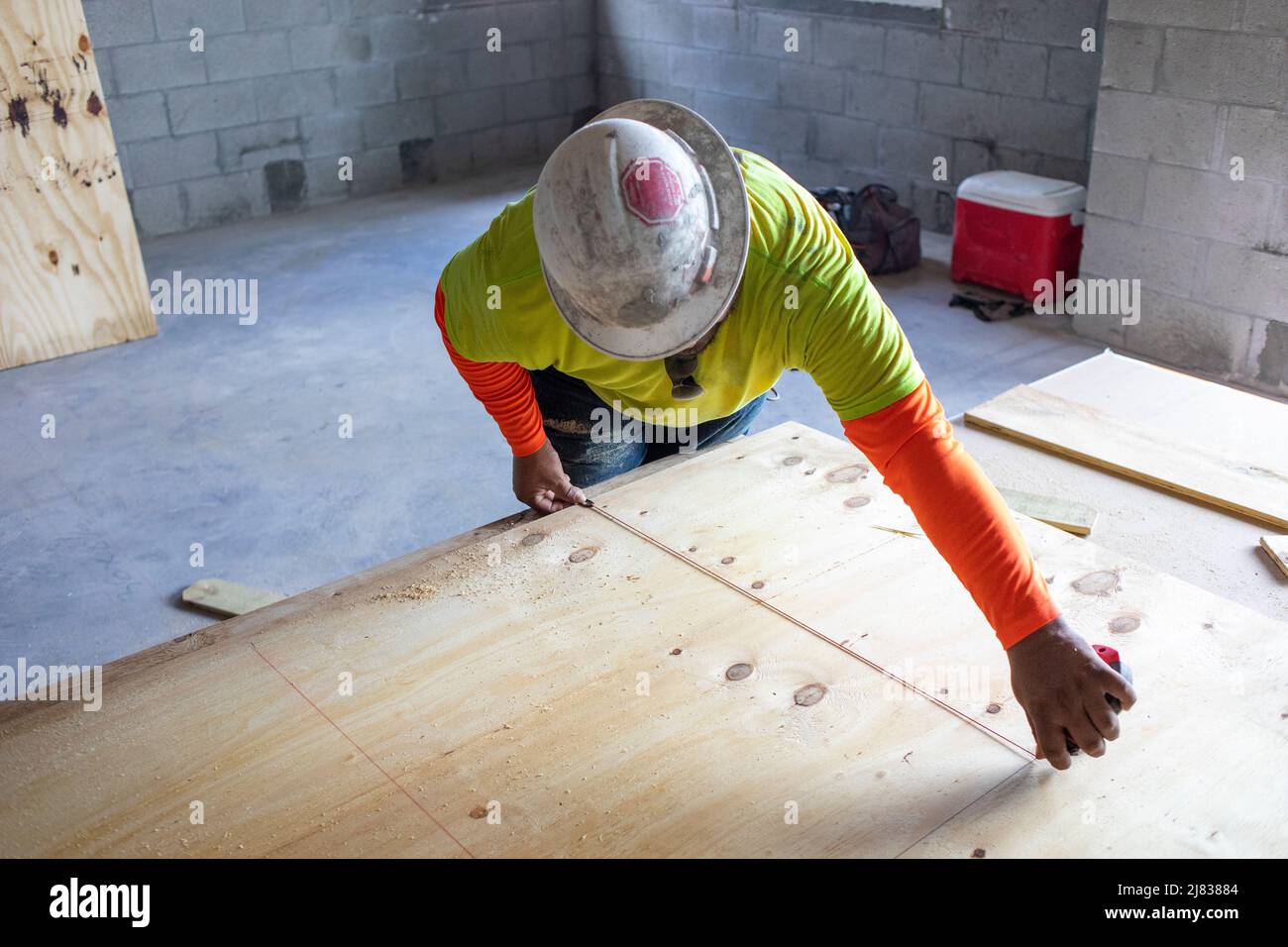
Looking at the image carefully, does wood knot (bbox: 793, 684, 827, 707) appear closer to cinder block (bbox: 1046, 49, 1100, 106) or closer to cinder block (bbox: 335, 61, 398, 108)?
cinder block (bbox: 1046, 49, 1100, 106)

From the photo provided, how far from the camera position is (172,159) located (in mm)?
6797

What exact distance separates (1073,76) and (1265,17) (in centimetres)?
153

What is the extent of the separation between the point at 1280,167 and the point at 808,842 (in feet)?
12.1

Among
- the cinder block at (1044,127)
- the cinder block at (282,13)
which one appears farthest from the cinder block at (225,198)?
the cinder block at (1044,127)

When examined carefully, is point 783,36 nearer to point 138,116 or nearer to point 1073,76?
point 1073,76

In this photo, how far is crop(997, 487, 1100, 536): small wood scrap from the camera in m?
2.30

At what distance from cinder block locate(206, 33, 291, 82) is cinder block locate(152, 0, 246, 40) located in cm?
6

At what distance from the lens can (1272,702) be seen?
171 cm

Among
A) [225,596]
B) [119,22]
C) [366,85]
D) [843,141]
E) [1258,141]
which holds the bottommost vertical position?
[225,596]

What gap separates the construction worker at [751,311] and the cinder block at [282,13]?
5798mm

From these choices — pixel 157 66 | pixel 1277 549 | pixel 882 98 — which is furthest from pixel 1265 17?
pixel 157 66

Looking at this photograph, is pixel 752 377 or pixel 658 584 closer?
pixel 752 377
